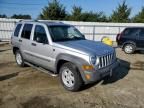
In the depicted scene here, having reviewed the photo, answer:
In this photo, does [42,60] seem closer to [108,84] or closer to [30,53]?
[30,53]

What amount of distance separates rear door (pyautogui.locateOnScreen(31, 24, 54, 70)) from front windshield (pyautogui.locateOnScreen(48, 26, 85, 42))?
23 cm

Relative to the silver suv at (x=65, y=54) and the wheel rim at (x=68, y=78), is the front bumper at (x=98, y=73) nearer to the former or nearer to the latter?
the silver suv at (x=65, y=54)

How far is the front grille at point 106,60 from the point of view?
5.95 meters

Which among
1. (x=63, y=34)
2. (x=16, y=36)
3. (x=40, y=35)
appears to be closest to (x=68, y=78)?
(x=63, y=34)

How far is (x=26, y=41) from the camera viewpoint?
7.80m

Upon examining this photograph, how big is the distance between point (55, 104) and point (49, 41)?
210cm

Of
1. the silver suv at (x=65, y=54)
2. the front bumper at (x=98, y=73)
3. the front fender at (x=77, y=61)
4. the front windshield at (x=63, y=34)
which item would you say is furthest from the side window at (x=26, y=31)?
the front bumper at (x=98, y=73)

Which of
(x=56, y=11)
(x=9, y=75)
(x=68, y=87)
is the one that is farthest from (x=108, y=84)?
(x=56, y=11)

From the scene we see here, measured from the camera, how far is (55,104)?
5387 mm

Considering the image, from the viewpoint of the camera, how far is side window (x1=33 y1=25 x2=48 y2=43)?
6.90m

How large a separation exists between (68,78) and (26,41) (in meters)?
2.47

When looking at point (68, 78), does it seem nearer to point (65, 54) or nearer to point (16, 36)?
point (65, 54)

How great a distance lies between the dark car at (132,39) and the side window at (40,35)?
25.1 ft

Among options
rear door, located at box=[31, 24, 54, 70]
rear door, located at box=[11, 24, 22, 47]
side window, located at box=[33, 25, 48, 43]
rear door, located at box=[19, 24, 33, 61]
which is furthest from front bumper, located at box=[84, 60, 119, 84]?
rear door, located at box=[11, 24, 22, 47]
